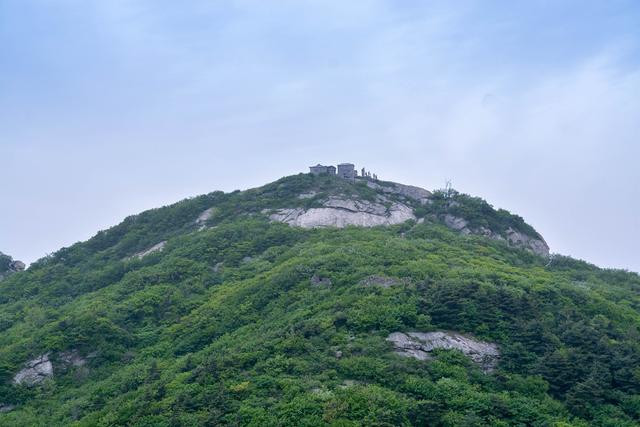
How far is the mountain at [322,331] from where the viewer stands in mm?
33812

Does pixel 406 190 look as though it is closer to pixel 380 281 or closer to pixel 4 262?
pixel 380 281

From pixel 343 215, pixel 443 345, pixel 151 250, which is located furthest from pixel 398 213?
pixel 443 345

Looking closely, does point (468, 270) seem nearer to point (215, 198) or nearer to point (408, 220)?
point (408, 220)

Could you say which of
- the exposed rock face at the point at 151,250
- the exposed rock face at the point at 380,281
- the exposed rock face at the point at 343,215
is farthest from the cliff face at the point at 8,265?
the exposed rock face at the point at 380,281

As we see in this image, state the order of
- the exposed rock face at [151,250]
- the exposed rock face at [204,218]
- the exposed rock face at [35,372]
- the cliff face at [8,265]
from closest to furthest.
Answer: the exposed rock face at [35,372] → the exposed rock face at [151,250] → the exposed rock face at [204,218] → the cliff face at [8,265]

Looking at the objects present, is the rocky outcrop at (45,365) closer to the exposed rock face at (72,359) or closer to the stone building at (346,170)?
the exposed rock face at (72,359)

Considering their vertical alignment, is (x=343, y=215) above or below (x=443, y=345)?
above

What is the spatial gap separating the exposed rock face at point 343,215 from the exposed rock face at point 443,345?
31.7 meters

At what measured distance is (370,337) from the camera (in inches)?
1531

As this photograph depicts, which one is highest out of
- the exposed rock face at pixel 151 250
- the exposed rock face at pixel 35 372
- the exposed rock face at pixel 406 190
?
the exposed rock face at pixel 406 190

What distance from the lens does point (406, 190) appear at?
273 feet

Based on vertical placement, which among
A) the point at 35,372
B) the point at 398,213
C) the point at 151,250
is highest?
the point at 398,213

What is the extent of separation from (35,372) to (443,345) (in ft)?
82.4

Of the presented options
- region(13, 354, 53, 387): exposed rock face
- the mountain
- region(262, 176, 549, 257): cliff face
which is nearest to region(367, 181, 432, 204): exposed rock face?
region(262, 176, 549, 257): cliff face
